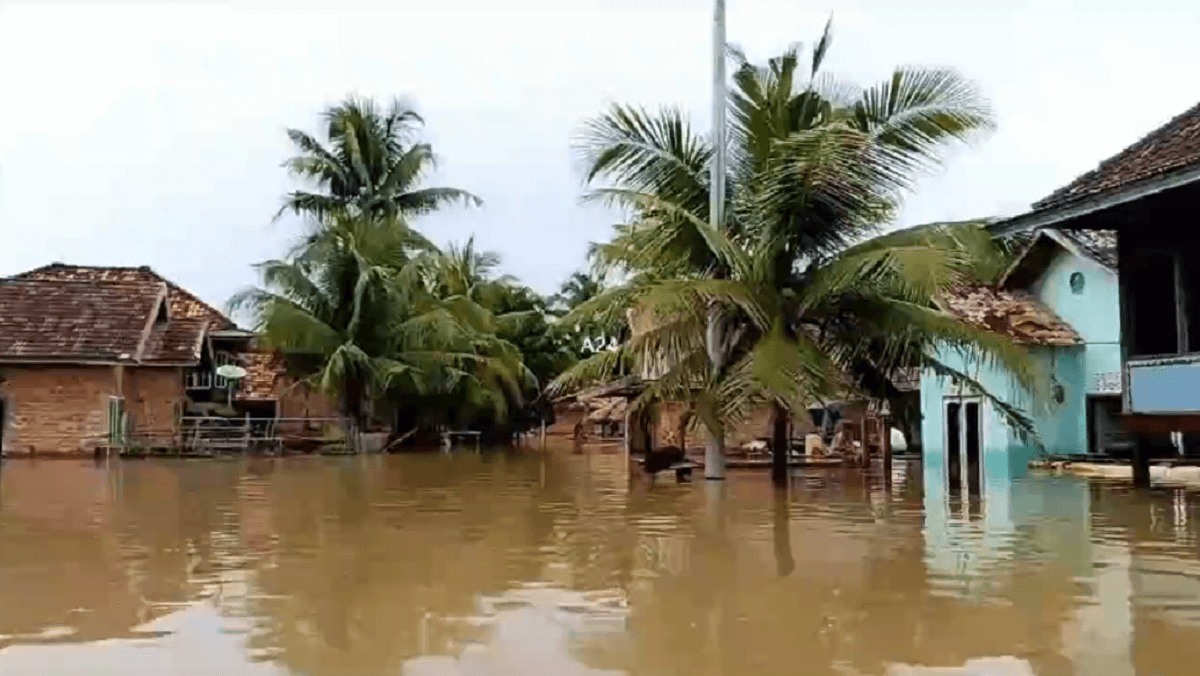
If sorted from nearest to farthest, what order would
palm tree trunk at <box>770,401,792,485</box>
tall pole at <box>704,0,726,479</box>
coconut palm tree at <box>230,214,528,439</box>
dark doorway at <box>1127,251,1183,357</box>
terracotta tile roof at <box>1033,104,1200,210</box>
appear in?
terracotta tile roof at <box>1033,104,1200,210</box>
dark doorway at <box>1127,251,1183,357</box>
tall pole at <box>704,0,726,479</box>
palm tree trunk at <box>770,401,792,485</box>
coconut palm tree at <box>230,214,528,439</box>

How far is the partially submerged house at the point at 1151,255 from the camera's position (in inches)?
485

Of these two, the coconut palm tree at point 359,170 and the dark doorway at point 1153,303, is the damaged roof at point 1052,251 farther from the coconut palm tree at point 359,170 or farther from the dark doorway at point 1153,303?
the coconut palm tree at point 359,170

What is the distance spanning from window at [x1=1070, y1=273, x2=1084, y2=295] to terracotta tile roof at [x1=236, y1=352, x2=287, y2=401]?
74.1ft

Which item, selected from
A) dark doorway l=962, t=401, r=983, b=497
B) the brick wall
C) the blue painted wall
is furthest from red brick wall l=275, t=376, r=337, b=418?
the blue painted wall

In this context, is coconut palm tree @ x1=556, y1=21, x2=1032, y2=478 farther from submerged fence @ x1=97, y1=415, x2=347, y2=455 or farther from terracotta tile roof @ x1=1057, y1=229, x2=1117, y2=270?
submerged fence @ x1=97, y1=415, x2=347, y2=455

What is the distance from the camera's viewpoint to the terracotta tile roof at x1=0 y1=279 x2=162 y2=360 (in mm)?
27078

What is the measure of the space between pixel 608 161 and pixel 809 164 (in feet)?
9.66

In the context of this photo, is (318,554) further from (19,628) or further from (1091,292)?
(1091,292)

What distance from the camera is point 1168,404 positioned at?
13.1m

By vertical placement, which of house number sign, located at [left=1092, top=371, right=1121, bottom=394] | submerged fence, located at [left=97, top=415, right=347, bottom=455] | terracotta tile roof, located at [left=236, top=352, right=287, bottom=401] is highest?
terracotta tile roof, located at [left=236, top=352, right=287, bottom=401]

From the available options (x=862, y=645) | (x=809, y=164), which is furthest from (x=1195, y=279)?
(x=862, y=645)

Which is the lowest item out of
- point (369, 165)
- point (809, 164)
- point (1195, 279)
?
point (1195, 279)

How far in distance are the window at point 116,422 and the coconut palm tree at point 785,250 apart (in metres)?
14.9

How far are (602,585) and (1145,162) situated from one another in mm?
8754
